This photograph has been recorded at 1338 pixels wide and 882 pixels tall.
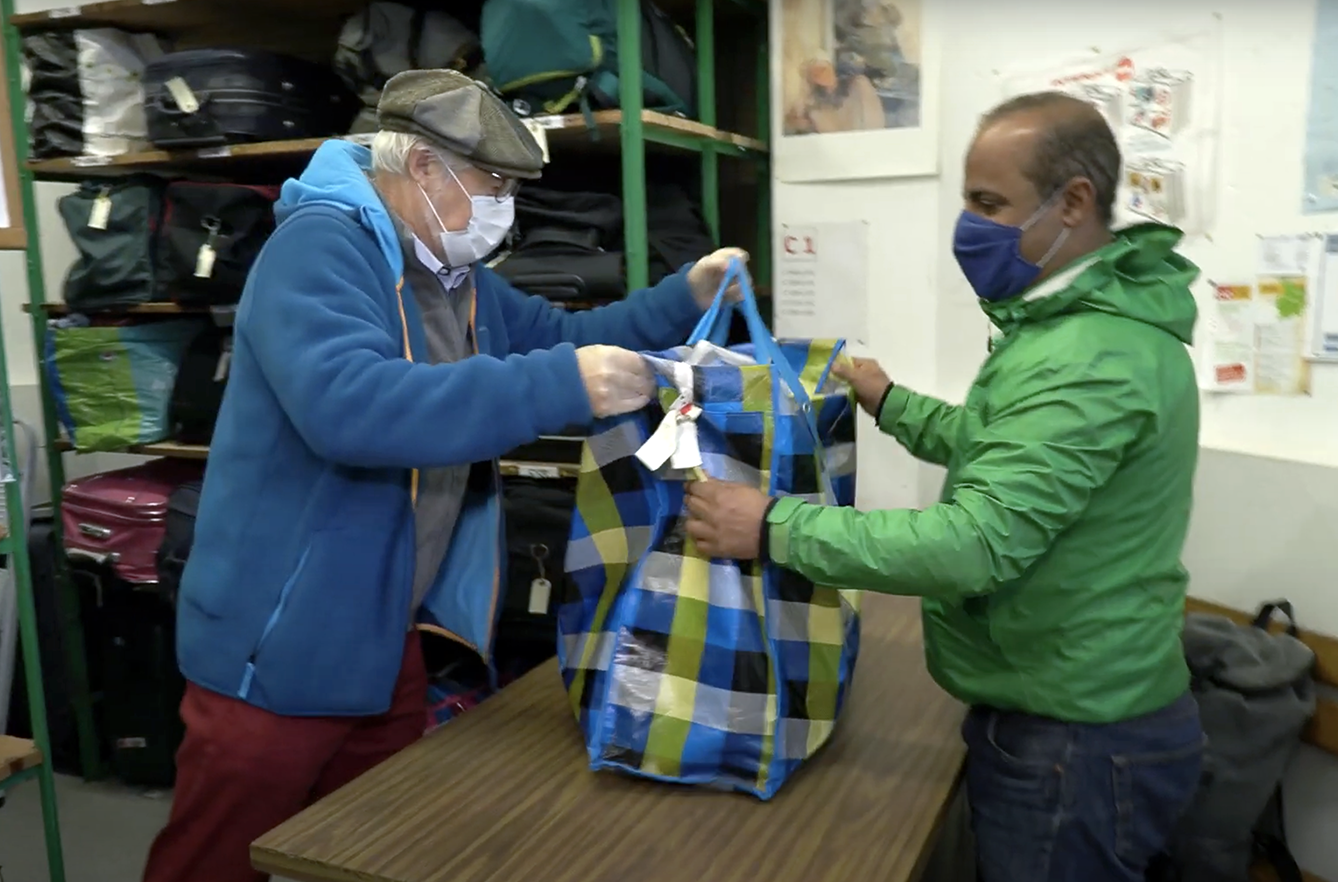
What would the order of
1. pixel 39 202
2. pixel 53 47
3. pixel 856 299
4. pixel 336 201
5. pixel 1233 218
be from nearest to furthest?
pixel 336 201 < pixel 1233 218 < pixel 856 299 < pixel 53 47 < pixel 39 202

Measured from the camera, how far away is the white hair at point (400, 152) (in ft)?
4.66

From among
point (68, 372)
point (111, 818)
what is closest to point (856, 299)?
point (68, 372)

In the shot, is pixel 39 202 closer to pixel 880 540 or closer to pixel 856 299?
pixel 856 299

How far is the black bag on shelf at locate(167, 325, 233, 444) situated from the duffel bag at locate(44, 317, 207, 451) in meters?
0.04

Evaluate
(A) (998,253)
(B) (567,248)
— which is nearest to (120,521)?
(B) (567,248)

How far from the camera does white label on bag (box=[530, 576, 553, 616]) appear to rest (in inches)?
93.7

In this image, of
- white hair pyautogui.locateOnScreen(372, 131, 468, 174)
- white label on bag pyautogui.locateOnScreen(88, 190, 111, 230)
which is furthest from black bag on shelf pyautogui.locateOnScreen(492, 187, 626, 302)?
white label on bag pyautogui.locateOnScreen(88, 190, 111, 230)

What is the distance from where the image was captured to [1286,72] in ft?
6.31

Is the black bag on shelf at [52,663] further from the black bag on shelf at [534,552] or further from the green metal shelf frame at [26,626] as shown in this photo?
the black bag on shelf at [534,552]

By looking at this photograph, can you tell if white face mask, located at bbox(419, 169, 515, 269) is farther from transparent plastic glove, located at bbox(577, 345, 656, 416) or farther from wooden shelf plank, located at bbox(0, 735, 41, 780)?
wooden shelf plank, located at bbox(0, 735, 41, 780)

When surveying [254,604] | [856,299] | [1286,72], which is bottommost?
[254,604]

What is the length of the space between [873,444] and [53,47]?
2439 millimetres

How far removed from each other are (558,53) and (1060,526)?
148 centimetres

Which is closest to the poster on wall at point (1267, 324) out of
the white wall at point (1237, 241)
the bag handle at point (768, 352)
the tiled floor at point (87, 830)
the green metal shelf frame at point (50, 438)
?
the white wall at point (1237, 241)
